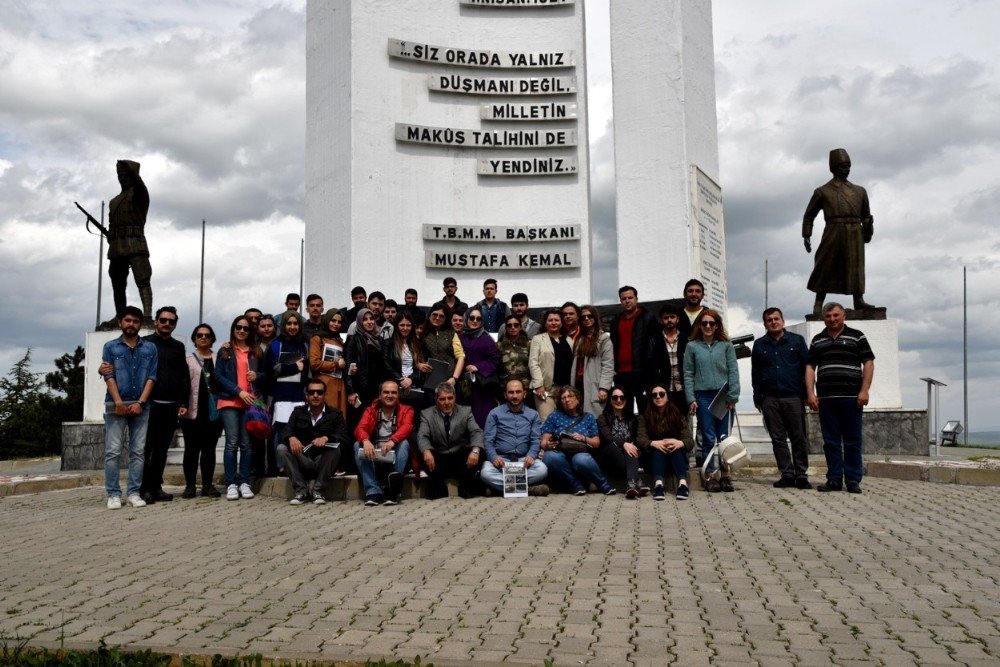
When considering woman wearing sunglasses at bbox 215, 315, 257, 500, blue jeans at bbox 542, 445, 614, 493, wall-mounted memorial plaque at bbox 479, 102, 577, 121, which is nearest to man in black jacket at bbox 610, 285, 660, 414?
blue jeans at bbox 542, 445, 614, 493

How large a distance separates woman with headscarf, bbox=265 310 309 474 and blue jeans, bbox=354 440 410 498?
92 cm

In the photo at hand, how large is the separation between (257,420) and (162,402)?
85cm

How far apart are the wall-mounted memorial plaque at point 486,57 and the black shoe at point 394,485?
652 centimetres

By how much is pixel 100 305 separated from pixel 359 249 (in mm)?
18146

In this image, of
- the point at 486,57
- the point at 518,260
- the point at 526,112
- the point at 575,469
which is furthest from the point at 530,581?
the point at 486,57

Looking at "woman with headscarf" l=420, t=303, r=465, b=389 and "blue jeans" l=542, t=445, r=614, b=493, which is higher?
"woman with headscarf" l=420, t=303, r=465, b=389

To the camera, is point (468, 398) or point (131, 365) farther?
point (468, 398)

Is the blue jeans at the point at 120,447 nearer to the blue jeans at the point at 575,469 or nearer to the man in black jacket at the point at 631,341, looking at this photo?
the blue jeans at the point at 575,469

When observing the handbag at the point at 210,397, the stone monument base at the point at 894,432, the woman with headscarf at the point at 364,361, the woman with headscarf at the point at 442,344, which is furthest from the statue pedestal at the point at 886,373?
the handbag at the point at 210,397

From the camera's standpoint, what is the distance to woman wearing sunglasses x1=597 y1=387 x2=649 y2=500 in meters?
7.79

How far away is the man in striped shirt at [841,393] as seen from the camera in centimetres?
805

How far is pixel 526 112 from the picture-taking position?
12.2 metres

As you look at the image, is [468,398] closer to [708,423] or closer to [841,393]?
[708,423]

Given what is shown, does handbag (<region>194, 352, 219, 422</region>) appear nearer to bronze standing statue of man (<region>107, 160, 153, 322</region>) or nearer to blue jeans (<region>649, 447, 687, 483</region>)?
blue jeans (<region>649, 447, 687, 483</region>)
